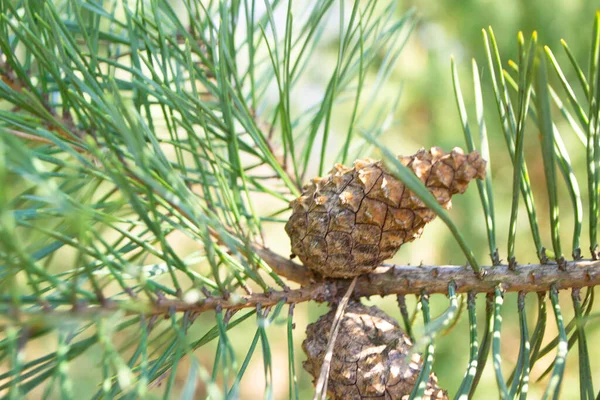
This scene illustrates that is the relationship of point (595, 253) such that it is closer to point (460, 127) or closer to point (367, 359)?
point (367, 359)

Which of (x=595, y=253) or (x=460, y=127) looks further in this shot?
(x=460, y=127)

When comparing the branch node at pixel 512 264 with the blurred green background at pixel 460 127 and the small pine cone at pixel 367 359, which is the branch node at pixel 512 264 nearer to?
the small pine cone at pixel 367 359

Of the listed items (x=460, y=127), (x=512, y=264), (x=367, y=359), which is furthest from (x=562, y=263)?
(x=460, y=127)

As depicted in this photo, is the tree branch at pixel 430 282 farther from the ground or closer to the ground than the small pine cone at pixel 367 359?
farther from the ground

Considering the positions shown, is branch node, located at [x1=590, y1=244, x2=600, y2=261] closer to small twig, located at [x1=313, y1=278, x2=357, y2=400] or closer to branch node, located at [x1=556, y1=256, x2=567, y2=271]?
branch node, located at [x1=556, y1=256, x2=567, y2=271]

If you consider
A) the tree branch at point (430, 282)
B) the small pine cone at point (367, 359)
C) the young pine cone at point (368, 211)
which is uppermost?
the young pine cone at point (368, 211)

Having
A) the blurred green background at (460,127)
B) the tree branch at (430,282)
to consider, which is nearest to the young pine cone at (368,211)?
the tree branch at (430,282)
